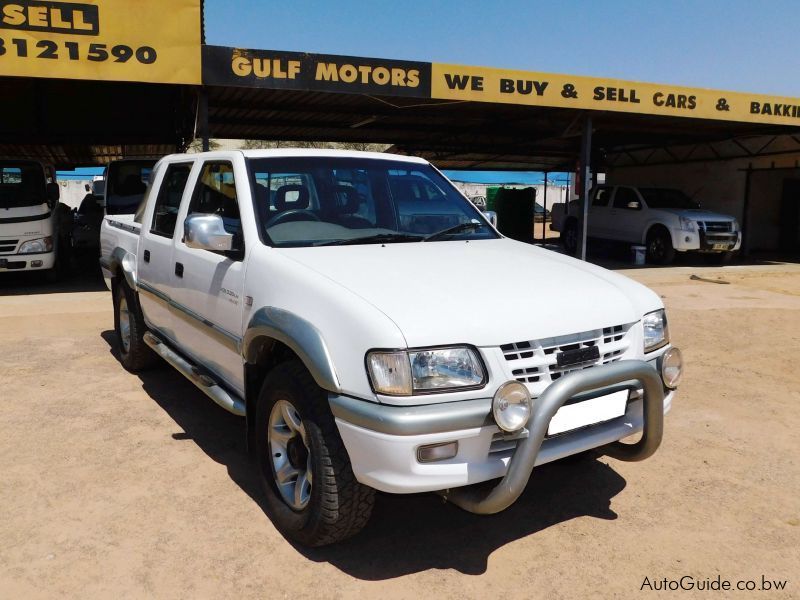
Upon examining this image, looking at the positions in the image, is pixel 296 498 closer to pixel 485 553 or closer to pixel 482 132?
pixel 485 553

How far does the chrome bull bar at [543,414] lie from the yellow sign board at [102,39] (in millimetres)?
8500

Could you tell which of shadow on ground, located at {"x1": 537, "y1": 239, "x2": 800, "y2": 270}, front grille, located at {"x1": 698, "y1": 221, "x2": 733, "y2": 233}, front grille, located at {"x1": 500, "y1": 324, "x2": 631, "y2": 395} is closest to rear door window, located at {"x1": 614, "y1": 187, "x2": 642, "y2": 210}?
shadow on ground, located at {"x1": 537, "y1": 239, "x2": 800, "y2": 270}

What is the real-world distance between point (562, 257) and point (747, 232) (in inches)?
694

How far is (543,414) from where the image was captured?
8.61ft

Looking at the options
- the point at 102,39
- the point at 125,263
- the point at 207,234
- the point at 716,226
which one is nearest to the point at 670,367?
the point at 207,234

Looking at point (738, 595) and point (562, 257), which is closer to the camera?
point (738, 595)

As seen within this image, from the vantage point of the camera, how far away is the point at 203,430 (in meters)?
4.67

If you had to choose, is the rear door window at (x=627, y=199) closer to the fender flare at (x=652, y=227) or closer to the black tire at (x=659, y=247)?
the fender flare at (x=652, y=227)

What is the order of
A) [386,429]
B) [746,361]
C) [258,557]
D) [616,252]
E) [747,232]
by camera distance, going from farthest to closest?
[747,232], [616,252], [746,361], [258,557], [386,429]

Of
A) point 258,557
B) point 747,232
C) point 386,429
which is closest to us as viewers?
point 386,429

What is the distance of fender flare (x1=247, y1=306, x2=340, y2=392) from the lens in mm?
2758

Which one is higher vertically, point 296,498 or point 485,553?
point 296,498

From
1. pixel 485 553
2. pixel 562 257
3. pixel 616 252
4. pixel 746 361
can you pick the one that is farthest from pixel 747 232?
pixel 485 553

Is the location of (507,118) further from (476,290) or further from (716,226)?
(476,290)
